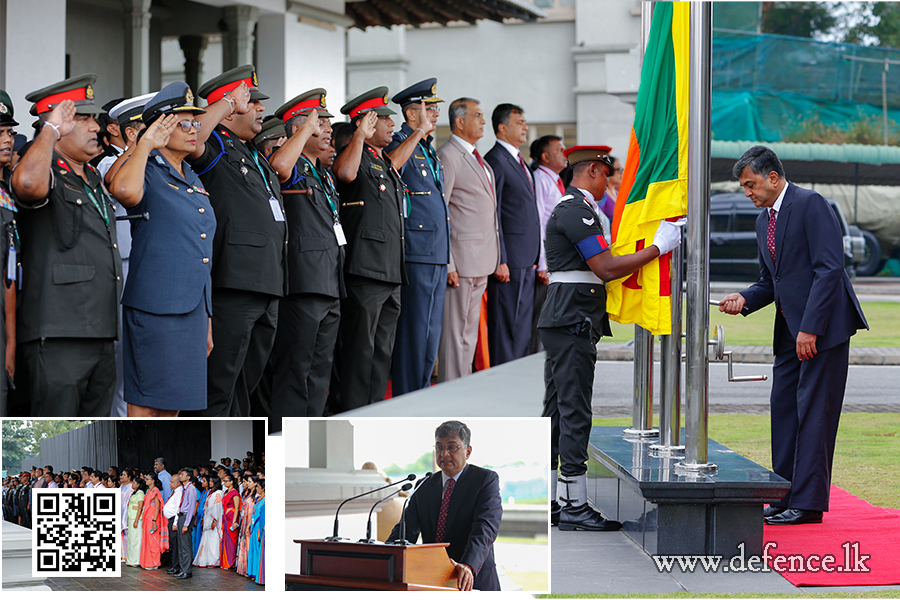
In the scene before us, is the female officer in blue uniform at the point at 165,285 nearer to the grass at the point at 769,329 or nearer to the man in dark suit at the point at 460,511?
the man in dark suit at the point at 460,511

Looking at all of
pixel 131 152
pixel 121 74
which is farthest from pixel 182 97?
pixel 121 74

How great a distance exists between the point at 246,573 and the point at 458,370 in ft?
13.1

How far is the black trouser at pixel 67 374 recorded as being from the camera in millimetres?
3842

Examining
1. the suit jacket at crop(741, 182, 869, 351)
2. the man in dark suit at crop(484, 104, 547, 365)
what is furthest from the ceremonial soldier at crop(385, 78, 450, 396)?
the suit jacket at crop(741, 182, 869, 351)

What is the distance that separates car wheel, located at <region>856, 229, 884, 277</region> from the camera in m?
24.2

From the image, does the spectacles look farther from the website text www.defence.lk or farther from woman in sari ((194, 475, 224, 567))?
the website text www.defence.lk

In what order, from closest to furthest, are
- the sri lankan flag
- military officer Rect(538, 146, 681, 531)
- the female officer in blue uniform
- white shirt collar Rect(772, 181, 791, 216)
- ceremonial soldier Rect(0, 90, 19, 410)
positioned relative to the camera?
1. ceremonial soldier Rect(0, 90, 19, 410)
2. the female officer in blue uniform
3. the sri lankan flag
4. military officer Rect(538, 146, 681, 531)
5. white shirt collar Rect(772, 181, 791, 216)

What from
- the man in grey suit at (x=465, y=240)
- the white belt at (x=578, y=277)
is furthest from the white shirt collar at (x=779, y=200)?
the man in grey suit at (x=465, y=240)

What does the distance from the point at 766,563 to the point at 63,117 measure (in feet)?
10.6

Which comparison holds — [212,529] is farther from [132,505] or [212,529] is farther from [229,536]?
[132,505]

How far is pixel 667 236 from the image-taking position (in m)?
4.67

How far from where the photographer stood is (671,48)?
4.71m

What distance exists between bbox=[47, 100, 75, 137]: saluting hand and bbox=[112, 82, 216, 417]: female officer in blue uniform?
29 centimetres

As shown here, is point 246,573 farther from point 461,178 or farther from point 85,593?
point 461,178
